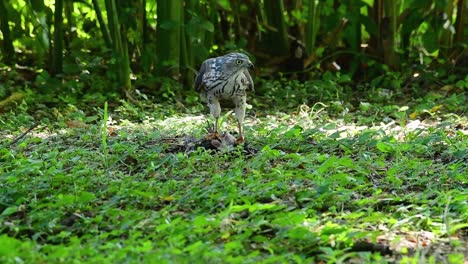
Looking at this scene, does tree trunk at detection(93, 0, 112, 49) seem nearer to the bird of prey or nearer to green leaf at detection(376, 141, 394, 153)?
the bird of prey

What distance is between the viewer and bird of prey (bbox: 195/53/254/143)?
6.33 metres

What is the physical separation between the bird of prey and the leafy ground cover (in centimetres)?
31

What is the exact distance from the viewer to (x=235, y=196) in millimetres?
4598

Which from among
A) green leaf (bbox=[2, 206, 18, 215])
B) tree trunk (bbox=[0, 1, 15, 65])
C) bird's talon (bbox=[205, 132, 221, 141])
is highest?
tree trunk (bbox=[0, 1, 15, 65])

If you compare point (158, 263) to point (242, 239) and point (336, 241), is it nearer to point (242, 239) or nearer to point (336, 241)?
point (242, 239)

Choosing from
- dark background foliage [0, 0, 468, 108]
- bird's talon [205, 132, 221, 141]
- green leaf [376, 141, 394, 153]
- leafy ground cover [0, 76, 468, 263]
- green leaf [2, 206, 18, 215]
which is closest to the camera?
leafy ground cover [0, 76, 468, 263]

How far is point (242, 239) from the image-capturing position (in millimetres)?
4027

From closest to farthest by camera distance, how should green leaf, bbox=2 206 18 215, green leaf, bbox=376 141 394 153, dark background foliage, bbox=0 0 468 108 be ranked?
green leaf, bbox=2 206 18 215, green leaf, bbox=376 141 394 153, dark background foliage, bbox=0 0 468 108

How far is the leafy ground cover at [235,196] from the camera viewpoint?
3.92 m

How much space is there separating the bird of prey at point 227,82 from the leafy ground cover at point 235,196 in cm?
31

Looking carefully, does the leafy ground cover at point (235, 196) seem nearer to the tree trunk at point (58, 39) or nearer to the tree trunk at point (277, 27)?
the tree trunk at point (58, 39)

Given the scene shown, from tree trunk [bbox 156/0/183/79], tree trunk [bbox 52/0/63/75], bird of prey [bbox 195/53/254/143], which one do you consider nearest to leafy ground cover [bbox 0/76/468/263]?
bird of prey [bbox 195/53/254/143]

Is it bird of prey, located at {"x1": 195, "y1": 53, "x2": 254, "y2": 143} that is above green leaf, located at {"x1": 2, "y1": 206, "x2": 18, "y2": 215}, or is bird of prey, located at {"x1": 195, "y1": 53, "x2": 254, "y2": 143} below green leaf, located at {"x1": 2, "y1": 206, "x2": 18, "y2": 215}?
above

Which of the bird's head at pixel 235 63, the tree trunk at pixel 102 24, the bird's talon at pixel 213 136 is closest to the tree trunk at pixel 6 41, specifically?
the tree trunk at pixel 102 24
